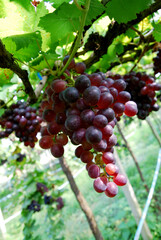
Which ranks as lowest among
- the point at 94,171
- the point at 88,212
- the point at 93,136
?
the point at 88,212

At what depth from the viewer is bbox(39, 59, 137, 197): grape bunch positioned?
1.78 feet

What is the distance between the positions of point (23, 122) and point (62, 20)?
0.83 m

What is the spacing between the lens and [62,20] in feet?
1.78

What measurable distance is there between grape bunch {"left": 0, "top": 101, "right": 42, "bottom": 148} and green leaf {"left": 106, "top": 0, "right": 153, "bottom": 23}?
866 mm

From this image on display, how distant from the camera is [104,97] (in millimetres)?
563

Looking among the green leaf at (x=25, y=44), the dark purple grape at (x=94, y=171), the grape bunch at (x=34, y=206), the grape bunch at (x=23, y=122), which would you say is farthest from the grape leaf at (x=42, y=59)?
the grape bunch at (x=34, y=206)

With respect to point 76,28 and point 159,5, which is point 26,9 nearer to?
point 76,28

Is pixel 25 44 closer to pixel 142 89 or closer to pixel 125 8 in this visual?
pixel 125 8

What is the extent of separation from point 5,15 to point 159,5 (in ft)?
2.10

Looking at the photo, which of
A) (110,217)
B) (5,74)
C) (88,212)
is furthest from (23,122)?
(110,217)

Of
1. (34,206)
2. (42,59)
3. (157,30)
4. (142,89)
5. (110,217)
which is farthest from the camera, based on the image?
(110,217)

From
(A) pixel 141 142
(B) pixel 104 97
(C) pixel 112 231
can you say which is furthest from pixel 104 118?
(A) pixel 141 142

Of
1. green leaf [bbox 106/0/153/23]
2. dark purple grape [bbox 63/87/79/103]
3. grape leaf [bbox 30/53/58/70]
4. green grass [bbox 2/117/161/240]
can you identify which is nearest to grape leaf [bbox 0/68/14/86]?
grape leaf [bbox 30/53/58/70]

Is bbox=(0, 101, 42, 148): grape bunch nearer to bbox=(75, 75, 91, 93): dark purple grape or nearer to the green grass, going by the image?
A: bbox=(75, 75, 91, 93): dark purple grape
